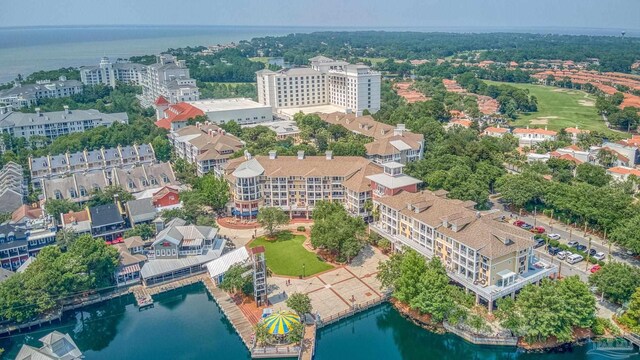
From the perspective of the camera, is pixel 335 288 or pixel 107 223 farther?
pixel 107 223

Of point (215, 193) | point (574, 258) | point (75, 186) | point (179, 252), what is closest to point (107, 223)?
point (179, 252)

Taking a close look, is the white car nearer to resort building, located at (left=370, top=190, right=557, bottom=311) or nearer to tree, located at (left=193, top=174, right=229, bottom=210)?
resort building, located at (left=370, top=190, right=557, bottom=311)

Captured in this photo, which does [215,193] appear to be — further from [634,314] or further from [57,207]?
[634,314]

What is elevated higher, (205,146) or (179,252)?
(205,146)

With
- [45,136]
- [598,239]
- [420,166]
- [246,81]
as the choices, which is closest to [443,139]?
[420,166]

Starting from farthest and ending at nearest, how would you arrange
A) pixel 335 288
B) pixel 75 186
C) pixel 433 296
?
pixel 75 186
pixel 335 288
pixel 433 296

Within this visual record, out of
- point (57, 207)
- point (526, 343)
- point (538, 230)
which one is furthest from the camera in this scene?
point (57, 207)
